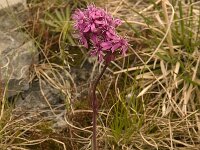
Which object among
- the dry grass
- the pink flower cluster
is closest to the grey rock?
the dry grass

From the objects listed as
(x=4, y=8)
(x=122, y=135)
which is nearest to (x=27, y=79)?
(x=4, y=8)

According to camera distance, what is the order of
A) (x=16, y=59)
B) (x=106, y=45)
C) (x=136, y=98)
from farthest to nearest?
(x=16, y=59) → (x=136, y=98) → (x=106, y=45)

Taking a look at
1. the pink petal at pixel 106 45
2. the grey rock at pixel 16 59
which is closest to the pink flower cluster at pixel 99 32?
the pink petal at pixel 106 45

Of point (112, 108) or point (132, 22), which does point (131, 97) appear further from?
point (132, 22)

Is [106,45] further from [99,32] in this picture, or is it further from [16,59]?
[16,59]

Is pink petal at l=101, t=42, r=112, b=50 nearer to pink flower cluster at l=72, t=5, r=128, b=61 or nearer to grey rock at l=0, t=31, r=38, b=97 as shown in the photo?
pink flower cluster at l=72, t=5, r=128, b=61

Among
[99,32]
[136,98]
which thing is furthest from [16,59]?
[99,32]
